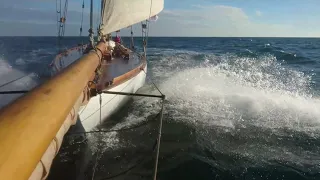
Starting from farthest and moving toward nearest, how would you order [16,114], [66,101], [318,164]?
[318,164] → [66,101] → [16,114]

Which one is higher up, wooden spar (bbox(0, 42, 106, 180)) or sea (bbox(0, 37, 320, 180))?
wooden spar (bbox(0, 42, 106, 180))

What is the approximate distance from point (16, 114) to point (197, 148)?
7012mm

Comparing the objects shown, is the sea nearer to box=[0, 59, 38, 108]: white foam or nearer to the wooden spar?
box=[0, 59, 38, 108]: white foam

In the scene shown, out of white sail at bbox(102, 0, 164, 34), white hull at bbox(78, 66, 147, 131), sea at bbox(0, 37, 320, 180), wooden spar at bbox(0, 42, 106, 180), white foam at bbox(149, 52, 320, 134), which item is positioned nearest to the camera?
wooden spar at bbox(0, 42, 106, 180)

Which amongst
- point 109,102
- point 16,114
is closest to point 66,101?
point 16,114

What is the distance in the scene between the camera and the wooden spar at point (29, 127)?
1654mm

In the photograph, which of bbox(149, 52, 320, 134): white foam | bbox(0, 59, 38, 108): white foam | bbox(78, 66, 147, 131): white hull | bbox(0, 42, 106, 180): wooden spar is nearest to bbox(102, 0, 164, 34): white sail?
bbox(78, 66, 147, 131): white hull

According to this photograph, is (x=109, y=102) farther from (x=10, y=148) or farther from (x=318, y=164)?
(x=10, y=148)

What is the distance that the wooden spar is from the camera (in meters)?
1.65

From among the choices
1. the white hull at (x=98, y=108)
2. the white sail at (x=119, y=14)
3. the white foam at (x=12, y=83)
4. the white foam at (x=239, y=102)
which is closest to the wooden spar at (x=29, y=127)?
the white hull at (x=98, y=108)

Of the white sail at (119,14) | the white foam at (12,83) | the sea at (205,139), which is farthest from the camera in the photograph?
the white foam at (12,83)

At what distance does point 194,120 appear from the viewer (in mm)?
10641

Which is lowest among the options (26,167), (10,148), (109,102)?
(109,102)

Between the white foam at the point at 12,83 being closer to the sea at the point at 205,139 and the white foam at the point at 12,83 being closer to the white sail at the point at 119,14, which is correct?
the sea at the point at 205,139
